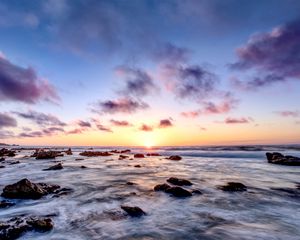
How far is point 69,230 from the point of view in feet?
22.1

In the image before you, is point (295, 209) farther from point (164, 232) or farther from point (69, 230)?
point (69, 230)

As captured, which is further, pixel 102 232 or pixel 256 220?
pixel 256 220

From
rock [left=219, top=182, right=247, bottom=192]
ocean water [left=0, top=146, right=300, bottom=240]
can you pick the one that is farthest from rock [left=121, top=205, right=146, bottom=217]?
rock [left=219, top=182, right=247, bottom=192]

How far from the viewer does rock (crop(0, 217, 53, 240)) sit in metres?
6.07

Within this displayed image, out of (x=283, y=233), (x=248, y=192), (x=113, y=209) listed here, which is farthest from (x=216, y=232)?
(x=248, y=192)

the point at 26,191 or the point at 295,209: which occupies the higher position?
the point at 26,191

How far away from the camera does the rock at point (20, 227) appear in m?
6.07

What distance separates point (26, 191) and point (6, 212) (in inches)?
83.6

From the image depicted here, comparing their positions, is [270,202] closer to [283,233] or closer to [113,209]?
[283,233]

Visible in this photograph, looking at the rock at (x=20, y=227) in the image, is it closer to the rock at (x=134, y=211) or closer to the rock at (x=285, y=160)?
the rock at (x=134, y=211)

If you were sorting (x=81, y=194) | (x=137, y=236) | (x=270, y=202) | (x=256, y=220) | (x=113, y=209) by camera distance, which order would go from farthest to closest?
(x=81, y=194) < (x=270, y=202) < (x=113, y=209) < (x=256, y=220) < (x=137, y=236)

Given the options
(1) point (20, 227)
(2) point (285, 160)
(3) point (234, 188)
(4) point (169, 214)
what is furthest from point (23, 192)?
(2) point (285, 160)

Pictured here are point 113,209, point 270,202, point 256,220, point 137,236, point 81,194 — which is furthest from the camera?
point 81,194

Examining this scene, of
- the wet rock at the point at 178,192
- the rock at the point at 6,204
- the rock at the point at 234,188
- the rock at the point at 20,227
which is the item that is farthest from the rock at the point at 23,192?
the rock at the point at 234,188
